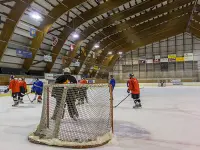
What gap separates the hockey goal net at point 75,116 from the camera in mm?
3494

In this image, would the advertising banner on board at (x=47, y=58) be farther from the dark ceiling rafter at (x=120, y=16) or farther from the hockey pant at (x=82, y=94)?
the hockey pant at (x=82, y=94)

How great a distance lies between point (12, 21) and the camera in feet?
49.7

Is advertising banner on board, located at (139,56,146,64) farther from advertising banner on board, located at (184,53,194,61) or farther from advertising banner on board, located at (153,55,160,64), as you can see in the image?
advertising banner on board, located at (184,53,194,61)

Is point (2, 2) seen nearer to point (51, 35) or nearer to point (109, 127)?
point (51, 35)

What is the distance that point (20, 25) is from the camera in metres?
17.3

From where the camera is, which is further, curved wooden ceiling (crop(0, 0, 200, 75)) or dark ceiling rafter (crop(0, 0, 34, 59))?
curved wooden ceiling (crop(0, 0, 200, 75))

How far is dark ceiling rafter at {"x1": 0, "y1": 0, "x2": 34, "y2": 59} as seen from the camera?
14566mm

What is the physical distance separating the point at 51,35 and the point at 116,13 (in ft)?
21.5

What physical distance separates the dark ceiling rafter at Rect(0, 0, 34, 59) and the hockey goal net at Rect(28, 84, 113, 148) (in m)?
11.9

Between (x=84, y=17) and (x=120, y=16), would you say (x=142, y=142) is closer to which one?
(x=84, y=17)

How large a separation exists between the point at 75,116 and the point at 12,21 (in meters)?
13.0

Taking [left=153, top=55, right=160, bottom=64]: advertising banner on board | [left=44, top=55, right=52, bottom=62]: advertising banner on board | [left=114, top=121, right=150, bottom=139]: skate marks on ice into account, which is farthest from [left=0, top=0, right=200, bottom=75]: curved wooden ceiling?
[left=114, top=121, right=150, bottom=139]: skate marks on ice

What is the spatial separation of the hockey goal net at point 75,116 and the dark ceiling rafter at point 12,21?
11.9 m

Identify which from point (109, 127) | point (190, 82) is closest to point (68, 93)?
point (109, 127)
